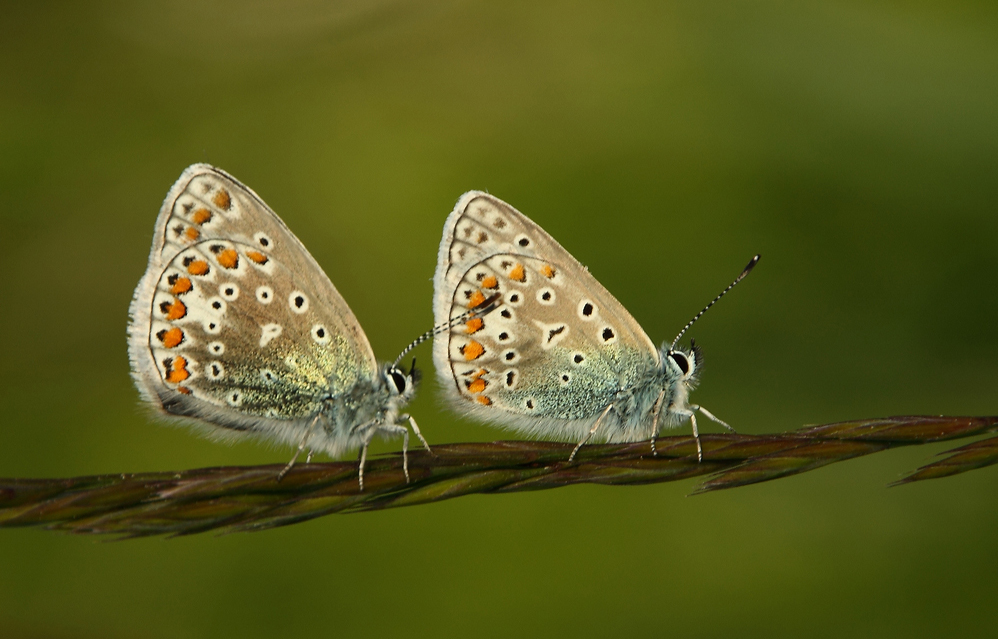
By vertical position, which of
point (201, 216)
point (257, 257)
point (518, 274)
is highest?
point (201, 216)

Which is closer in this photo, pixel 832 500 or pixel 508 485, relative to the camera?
pixel 508 485

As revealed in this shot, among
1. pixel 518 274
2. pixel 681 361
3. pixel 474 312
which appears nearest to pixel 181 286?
pixel 474 312

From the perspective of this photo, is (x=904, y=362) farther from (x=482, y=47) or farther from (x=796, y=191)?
(x=482, y=47)

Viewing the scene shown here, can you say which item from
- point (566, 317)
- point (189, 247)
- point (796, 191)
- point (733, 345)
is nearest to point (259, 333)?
point (189, 247)

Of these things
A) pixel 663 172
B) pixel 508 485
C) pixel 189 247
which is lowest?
pixel 508 485

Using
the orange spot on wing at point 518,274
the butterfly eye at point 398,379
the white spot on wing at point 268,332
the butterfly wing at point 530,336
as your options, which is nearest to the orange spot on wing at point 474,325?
the butterfly wing at point 530,336

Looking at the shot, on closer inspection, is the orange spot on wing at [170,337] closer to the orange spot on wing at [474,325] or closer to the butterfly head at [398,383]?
the butterfly head at [398,383]

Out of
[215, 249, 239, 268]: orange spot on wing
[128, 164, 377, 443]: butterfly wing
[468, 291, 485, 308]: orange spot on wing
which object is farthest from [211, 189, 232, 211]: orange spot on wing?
[468, 291, 485, 308]: orange spot on wing

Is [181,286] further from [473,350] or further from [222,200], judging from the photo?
[473,350]

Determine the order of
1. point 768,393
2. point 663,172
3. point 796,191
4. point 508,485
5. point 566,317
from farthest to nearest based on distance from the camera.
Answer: point 663,172 < point 796,191 < point 768,393 < point 566,317 < point 508,485
